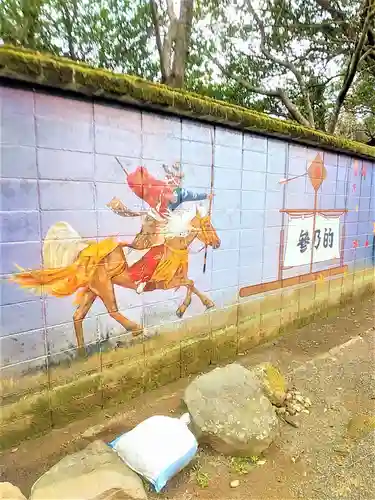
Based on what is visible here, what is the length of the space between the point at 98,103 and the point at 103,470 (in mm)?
2095

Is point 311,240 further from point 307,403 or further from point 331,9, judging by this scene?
point 331,9

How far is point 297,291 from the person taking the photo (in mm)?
4109

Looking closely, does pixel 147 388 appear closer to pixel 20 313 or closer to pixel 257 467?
pixel 257 467

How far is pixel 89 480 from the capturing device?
1.76 meters

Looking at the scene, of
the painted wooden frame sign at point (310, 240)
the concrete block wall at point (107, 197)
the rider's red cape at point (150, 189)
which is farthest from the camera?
the painted wooden frame sign at point (310, 240)

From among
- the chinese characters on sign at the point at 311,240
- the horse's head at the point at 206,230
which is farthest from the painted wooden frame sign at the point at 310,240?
the horse's head at the point at 206,230

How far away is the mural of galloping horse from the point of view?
2180 mm

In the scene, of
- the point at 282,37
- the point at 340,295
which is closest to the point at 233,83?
the point at 282,37

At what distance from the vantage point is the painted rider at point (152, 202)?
2549 millimetres

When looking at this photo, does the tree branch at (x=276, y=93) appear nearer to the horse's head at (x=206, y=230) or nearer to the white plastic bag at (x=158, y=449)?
the horse's head at (x=206, y=230)

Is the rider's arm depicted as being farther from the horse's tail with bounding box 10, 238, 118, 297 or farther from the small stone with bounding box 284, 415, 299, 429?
the small stone with bounding box 284, 415, 299, 429

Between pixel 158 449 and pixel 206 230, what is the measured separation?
169 cm

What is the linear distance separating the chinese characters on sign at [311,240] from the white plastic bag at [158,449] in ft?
7.58

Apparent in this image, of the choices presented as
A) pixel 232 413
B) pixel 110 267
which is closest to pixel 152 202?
pixel 110 267
